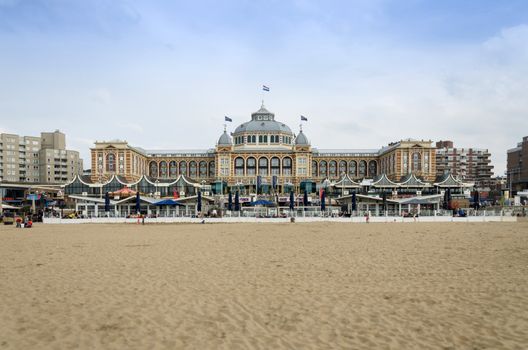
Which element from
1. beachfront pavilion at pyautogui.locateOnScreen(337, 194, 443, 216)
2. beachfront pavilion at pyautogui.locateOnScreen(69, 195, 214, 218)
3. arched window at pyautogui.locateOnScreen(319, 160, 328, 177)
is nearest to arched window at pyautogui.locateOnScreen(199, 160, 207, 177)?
arched window at pyautogui.locateOnScreen(319, 160, 328, 177)

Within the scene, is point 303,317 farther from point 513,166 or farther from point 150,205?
point 513,166

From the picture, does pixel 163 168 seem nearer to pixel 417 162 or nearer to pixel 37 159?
pixel 37 159

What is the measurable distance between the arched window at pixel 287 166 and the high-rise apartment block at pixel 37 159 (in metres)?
65.4

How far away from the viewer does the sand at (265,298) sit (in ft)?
31.9

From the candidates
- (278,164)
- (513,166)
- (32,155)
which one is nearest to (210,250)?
Result: (278,164)

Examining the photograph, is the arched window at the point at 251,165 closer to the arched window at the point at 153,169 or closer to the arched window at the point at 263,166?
the arched window at the point at 263,166

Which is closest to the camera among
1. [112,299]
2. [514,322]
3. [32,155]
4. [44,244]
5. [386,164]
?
[514,322]

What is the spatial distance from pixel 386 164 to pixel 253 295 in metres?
93.8

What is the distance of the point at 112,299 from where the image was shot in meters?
13.0

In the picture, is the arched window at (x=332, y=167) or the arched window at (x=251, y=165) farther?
the arched window at (x=332, y=167)

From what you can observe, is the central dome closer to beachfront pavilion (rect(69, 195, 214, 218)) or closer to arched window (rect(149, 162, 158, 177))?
arched window (rect(149, 162, 158, 177))

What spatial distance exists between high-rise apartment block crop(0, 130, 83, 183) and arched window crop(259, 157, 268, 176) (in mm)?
59750

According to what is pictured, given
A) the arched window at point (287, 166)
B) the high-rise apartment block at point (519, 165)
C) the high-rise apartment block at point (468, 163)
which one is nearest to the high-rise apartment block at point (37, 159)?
the arched window at point (287, 166)

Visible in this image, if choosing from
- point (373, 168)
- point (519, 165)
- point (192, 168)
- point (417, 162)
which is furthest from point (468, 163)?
point (192, 168)
